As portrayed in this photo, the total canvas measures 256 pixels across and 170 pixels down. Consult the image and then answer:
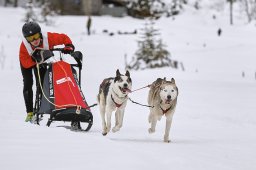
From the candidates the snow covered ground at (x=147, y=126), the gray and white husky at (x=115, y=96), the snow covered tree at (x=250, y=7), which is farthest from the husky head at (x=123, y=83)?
the snow covered tree at (x=250, y=7)

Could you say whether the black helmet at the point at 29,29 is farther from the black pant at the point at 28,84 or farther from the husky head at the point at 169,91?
the husky head at the point at 169,91

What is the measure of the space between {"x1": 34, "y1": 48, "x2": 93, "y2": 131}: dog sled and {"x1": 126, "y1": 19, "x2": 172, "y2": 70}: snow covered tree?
16.4m

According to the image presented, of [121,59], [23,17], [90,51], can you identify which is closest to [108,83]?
[121,59]

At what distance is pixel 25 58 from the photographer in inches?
285

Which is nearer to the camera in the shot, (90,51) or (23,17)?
(90,51)

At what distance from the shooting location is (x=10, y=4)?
58000mm

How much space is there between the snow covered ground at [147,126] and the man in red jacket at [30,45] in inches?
34.0

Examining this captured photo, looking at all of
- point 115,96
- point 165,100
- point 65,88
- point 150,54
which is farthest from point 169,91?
point 150,54

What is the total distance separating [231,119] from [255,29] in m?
38.5

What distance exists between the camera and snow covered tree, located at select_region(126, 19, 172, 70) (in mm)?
23516

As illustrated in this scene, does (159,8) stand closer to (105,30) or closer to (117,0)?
(117,0)

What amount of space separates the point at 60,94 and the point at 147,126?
2.68 m

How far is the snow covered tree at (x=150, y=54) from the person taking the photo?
23516mm

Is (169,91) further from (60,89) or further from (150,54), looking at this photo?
(150,54)
